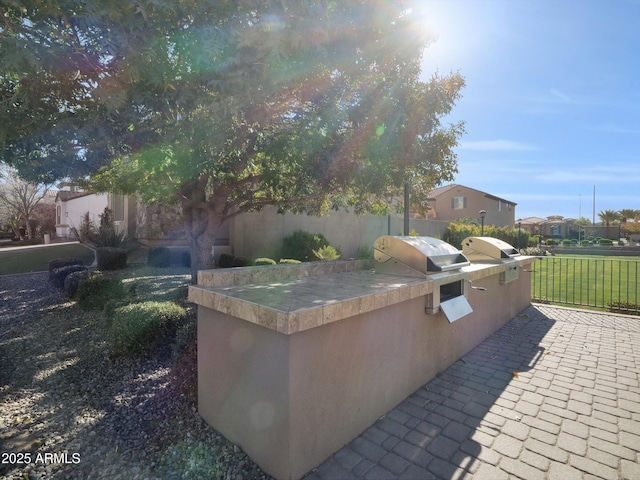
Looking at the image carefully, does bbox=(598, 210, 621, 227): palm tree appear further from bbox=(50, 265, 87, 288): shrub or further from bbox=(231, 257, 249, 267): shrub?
bbox=(50, 265, 87, 288): shrub

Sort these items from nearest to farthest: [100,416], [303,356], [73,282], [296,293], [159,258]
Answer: [303,356]
[296,293]
[100,416]
[73,282]
[159,258]

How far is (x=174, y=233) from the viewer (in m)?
14.1

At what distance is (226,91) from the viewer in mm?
3334

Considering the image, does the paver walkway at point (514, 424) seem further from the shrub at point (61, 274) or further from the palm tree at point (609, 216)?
the palm tree at point (609, 216)

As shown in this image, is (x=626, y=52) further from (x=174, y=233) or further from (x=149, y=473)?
→ (x=174, y=233)

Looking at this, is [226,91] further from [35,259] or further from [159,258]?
[35,259]

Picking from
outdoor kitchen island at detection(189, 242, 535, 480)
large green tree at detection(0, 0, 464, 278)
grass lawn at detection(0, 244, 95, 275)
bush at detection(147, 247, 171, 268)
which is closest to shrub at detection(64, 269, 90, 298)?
large green tree at detection(0, 0, 464, 278)

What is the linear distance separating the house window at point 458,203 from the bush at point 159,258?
2983 cm

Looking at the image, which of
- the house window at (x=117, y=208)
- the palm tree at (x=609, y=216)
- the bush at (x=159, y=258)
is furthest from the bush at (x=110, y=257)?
the palm tree at (x=609, y=216)

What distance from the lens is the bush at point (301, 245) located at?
1155 cm

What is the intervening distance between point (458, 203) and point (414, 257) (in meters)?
32.6

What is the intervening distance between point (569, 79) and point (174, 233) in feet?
47.1

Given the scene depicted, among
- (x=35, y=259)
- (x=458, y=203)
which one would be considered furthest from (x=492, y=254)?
(x=458, y=203)

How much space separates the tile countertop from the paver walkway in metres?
1.03
